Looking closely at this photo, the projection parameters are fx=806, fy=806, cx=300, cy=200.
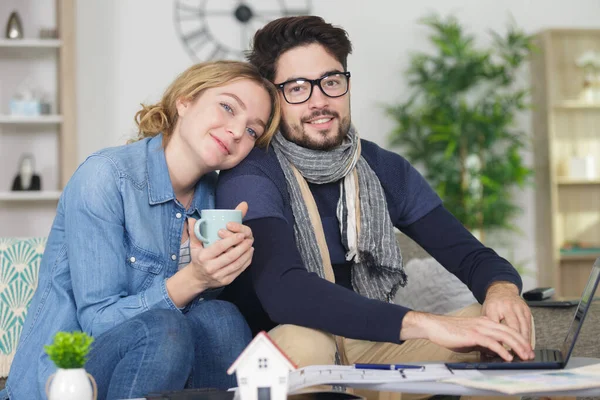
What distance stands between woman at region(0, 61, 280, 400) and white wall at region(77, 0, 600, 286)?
2558mm

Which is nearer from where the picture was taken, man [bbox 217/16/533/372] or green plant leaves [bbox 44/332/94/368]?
green plant leaves [bbox 44/332/94/368]

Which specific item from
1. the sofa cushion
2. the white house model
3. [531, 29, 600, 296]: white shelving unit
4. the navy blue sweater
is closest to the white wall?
[531, 29, 600, 296]: white shelving unit

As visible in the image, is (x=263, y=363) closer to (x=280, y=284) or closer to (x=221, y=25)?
(x=280, y=284)

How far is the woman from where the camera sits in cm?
143

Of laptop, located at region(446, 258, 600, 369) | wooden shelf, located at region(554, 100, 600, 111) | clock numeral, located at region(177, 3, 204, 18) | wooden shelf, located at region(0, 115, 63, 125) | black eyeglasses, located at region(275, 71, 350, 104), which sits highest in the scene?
clock numeral, located at region(177, 3, 204, 18)

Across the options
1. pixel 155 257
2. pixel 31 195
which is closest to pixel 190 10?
pixel 31 195

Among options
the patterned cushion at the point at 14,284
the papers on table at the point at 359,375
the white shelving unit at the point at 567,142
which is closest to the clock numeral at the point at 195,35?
the white shelving unit at the point at 567,142

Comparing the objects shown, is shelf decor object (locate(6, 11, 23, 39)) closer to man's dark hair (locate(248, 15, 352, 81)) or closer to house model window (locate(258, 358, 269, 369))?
man's dark hair (locate(248, 15, 352, 81))

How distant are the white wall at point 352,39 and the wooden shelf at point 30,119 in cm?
32

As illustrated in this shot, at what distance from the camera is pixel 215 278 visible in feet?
4.87

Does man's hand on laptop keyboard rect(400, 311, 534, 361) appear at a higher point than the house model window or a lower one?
lower

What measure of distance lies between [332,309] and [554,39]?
4.15 m

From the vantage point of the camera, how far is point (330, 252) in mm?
1961

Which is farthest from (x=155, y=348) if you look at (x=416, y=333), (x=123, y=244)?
(x=416, y=333)
